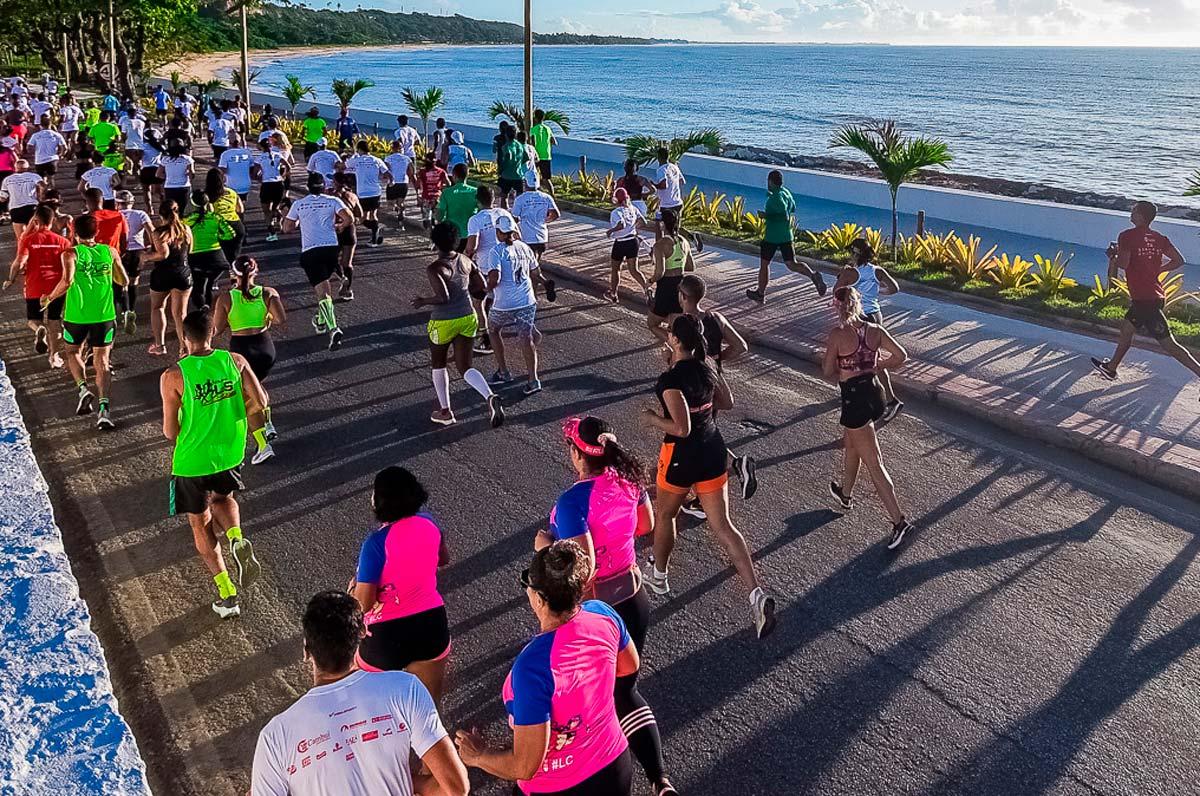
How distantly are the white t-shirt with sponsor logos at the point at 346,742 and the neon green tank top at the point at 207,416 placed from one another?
11.2ft

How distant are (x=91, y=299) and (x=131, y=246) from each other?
3.47 meters

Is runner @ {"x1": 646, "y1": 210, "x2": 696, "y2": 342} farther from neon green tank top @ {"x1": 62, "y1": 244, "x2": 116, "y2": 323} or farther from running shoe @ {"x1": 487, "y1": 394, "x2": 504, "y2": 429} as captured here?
neon green tank top @ {"x1": 62, "y1": 244, "x2": 116, "y2": 323}

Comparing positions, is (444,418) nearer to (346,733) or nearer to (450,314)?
(450,314)

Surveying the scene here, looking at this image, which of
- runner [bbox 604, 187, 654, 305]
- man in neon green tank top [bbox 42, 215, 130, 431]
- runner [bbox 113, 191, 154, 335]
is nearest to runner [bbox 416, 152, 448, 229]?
runner [bbox 604, 187, 654, 305]

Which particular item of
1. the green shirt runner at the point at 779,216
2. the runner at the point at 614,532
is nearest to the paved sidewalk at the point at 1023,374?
the green shirt runner at the point at 779,216

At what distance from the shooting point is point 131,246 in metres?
12.3

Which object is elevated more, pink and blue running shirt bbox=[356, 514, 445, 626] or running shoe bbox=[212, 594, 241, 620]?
pink and blue running shirt bbox=[356, 514, 445, 626]

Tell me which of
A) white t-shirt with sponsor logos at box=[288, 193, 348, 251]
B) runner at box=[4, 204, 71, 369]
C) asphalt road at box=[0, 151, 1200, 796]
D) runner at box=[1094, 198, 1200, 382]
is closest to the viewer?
asphalt road at box=[0, 151, 1200, 796]

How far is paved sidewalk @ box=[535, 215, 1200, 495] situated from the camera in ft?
29.9

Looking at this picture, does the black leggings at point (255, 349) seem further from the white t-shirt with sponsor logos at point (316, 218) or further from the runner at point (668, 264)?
the runner at point (668, 264)

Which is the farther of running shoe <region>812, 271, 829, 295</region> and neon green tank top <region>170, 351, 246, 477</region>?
running shoe <region>812, 271, 829, 295</region>

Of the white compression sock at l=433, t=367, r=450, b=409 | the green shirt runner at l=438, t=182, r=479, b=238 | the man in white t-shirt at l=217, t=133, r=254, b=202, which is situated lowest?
the white compression sock at l=433, t=367, r=450, b=409

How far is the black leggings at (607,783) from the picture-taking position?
3.62 meters

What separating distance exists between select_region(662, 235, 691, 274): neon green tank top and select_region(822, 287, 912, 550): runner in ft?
11.5
